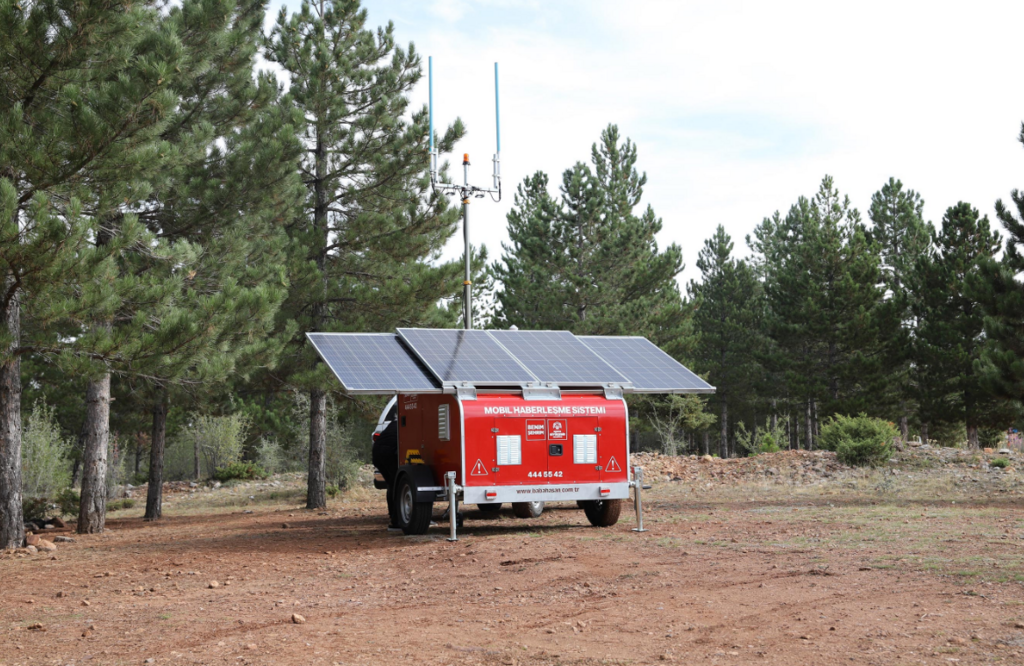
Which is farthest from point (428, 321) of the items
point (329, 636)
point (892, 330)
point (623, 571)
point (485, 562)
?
point (892, 330)

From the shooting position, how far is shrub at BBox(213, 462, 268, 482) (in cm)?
3344

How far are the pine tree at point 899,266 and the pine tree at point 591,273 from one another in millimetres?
9323

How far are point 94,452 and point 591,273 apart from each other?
87.5 feet

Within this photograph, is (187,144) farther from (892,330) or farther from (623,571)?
(892,330)

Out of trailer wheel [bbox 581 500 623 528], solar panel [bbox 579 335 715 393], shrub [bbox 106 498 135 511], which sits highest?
solar panel [bbox 579 335 715 393]

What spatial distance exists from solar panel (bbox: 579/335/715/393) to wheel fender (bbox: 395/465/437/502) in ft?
11.3

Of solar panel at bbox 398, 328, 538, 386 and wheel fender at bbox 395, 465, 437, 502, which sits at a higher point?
solar panel at bbox 398, 328, 538, 386

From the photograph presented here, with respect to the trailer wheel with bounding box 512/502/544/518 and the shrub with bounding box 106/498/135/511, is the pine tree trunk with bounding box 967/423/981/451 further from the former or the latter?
the shrub with bounding box 106/498/135/511

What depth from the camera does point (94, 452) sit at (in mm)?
16609

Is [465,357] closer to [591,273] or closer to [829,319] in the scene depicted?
[591,273]

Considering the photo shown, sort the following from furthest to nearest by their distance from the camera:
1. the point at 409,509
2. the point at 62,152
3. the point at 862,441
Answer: the point at 862,441, the point at 409,509, the point at 62,152

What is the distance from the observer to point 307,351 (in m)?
22.1

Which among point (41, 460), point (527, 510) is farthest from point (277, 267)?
point (41, 460)

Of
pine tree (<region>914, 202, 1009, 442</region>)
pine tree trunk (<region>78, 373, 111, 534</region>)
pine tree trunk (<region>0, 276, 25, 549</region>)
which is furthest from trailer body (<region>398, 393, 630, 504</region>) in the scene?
pine tree (<region>914, 202, 1009, 442</region>)
